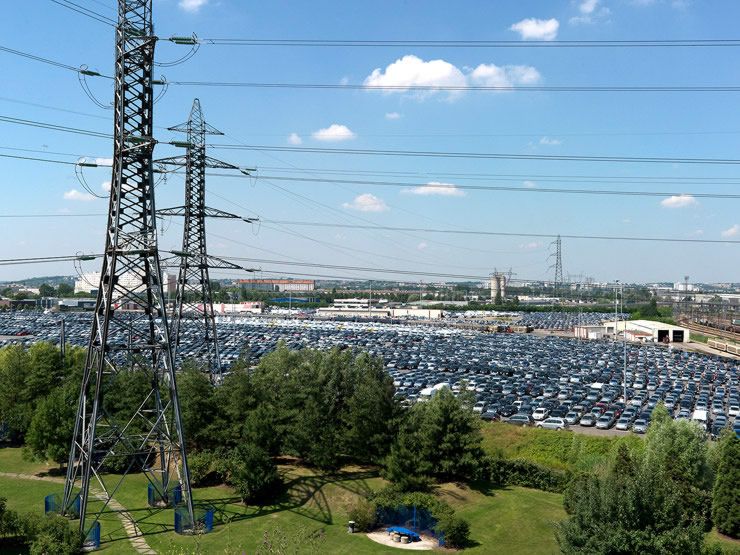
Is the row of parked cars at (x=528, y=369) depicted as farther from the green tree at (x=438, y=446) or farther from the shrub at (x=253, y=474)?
the shrub at (x=253, y=474)

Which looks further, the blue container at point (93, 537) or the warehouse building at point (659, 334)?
the warehouse building at point (659, 334)

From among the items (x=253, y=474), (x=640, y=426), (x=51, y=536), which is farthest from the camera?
(x=640, y=426)

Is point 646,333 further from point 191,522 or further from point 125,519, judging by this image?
point 125,519

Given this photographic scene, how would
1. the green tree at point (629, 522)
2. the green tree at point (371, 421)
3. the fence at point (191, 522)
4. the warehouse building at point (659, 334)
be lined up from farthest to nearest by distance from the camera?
the warehouse building at point (659, 334) < the green tree at point (371, 421) < the fence at point (191, 522) < the green tree at point (629, 522)

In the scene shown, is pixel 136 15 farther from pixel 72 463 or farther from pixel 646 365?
pixel 646 365

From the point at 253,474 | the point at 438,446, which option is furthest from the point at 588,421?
the point at 253,474

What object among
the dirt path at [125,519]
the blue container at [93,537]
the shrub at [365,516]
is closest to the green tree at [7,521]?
the blue container at [93,537]
